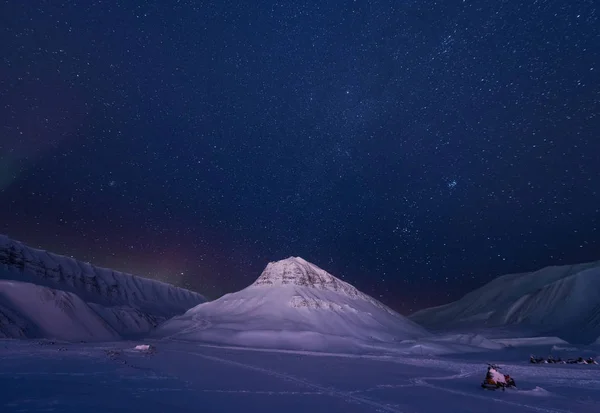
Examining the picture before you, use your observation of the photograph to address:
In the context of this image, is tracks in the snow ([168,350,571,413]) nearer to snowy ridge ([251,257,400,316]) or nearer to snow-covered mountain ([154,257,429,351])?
snow-covered mountain ([154,257,429,351])

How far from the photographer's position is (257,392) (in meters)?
21.8

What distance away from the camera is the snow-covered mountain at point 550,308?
10581 cm

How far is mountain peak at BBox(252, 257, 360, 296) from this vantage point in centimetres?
12550

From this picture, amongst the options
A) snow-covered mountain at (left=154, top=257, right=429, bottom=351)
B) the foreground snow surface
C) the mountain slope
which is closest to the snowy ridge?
snow-covered mountain at (left=154, top=257, right=429, bottom=351)

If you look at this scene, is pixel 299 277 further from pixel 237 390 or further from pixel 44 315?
pixel 237 390

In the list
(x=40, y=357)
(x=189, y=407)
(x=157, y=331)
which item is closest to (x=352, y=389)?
(x=189, y=407)

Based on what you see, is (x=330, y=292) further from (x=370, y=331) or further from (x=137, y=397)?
(x=137, y=397)

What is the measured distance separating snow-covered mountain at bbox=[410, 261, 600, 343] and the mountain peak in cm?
4322

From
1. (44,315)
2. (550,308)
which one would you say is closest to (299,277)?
(44,315)

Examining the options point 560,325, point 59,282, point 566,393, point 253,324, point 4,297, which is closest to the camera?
point 566,393

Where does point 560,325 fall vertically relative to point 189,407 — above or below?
above

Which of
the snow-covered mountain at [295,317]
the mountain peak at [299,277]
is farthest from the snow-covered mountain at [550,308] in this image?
the mountain peak at [299,277]

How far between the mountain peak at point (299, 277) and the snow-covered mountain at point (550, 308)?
142 ft

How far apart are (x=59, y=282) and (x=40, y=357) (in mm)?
163312
